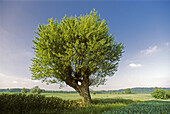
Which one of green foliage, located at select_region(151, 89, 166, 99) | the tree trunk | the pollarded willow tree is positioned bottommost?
green foliage, located at select_region(151, 89, 166, 99)

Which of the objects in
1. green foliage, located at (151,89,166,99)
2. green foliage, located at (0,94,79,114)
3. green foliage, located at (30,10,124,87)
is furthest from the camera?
green foliage, located at (151,89,166,99)

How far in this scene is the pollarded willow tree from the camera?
11.8m

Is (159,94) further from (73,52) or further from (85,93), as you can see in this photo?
(73,52)

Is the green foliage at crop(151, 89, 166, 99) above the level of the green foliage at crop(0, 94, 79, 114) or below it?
below

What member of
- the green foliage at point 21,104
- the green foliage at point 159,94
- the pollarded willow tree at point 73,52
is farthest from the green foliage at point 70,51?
the green foliage at point 159,94

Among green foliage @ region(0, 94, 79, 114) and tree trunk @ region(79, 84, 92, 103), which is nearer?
green foliage @ region(0, 94, 79, 114)

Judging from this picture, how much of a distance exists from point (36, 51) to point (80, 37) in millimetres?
5654

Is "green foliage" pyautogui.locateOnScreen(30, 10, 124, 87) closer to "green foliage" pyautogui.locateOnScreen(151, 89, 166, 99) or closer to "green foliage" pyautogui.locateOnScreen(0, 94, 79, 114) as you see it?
"green foliage" pyautogui.locateOnScreen(0, 94, 79, 114)

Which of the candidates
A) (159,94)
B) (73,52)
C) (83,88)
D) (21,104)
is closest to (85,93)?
(83,88)

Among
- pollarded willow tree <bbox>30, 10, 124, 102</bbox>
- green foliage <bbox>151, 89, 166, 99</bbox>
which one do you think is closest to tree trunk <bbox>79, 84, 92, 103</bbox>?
pollarded willow tree <bbox>30, 10, 124, 102</bbox>

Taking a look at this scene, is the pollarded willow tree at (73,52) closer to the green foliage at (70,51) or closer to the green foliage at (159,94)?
the green foliage at (70,51)

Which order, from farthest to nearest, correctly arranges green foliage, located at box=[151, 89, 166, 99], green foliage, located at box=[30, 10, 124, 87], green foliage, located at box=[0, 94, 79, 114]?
green foliage, located at box=[151, 89, 166, 99], green foliage, located at box=[30, 10, 124, 87], green foliage, located at box=[0, 94, 79, 114]

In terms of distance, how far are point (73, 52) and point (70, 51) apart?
0.34 metres

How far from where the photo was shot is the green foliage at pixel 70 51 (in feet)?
38.8
